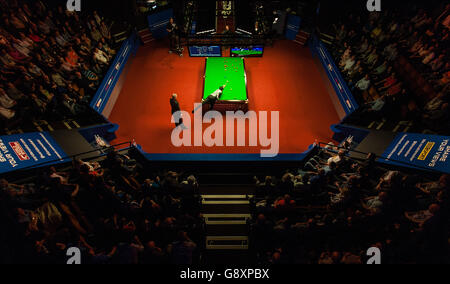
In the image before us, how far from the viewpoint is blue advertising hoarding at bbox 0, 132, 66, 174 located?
546 centimetres

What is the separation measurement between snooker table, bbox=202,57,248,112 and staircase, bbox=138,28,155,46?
3.53 m

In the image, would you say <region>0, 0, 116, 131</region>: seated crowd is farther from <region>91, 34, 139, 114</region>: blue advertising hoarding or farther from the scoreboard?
the scoreboard

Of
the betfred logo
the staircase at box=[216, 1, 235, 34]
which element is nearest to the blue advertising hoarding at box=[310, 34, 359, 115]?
the staircase at box=[216, 1, 235, 34]

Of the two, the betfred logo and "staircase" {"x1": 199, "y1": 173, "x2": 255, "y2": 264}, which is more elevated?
the betfred logo

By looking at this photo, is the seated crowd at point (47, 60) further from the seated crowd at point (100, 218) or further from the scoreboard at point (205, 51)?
the scoreboard at point (205, 51)

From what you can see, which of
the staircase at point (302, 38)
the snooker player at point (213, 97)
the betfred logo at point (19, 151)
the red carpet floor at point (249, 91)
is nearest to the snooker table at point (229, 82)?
the snooker player at point (213, 97)

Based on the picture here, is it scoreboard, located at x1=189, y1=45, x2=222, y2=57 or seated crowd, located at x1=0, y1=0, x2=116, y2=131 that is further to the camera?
scoreboard, located at x1=189, y1=45, x2=222, y2=57

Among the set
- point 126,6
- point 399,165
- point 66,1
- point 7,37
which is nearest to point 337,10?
point 399,165

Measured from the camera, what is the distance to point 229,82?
972 centimetres

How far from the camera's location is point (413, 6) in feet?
31.2

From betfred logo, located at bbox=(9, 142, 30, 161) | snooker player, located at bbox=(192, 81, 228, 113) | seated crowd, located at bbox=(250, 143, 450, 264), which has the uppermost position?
snooker player, located at bbox=(192, 81, 228, 113)

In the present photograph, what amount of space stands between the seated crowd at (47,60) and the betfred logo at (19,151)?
3.60ft

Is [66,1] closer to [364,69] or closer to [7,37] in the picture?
[7,37]

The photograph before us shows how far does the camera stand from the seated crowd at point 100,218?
15.4 ft
